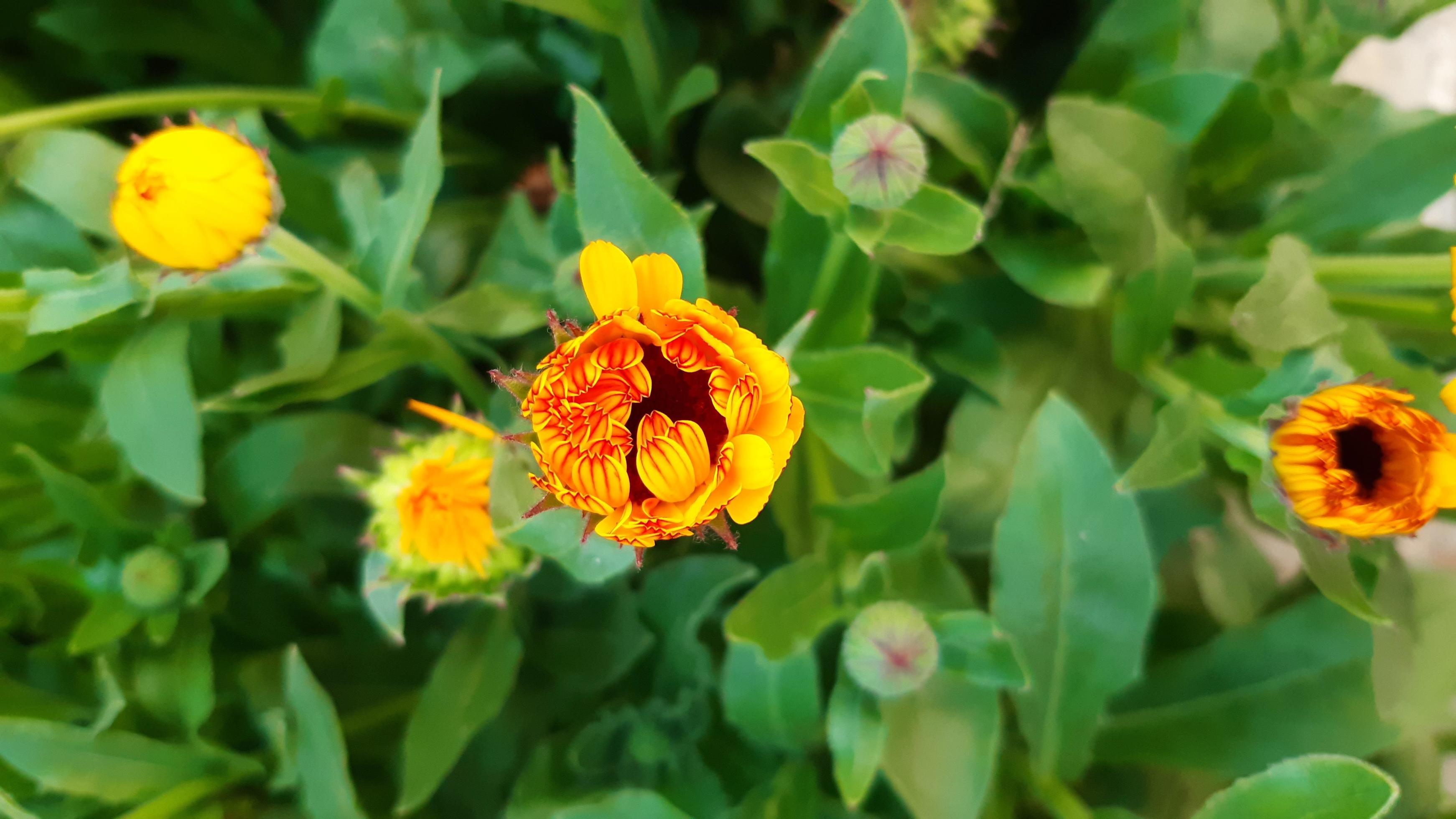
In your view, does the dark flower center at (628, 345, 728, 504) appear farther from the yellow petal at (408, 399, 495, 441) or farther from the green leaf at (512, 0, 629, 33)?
the green leaf at (512, 0, 629, 33)

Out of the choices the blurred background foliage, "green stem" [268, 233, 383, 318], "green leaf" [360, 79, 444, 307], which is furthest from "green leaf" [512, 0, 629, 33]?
"green stem" [268, 233, 383, 318]

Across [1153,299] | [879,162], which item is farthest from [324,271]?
[1153,299]

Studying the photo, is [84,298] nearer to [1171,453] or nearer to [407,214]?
[407,214]

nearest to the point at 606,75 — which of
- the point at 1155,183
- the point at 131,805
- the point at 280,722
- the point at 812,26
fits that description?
the point at 812,26

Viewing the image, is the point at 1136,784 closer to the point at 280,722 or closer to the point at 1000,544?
the point at 1000,544

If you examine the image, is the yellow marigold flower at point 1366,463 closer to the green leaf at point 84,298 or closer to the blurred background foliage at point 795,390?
the blurred background foliage at point 795,390

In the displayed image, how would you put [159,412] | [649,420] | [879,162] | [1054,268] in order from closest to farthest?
[649,420], [879,162], [159,412], [1054,268]

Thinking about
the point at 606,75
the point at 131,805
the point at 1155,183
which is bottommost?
the point at 131,805
